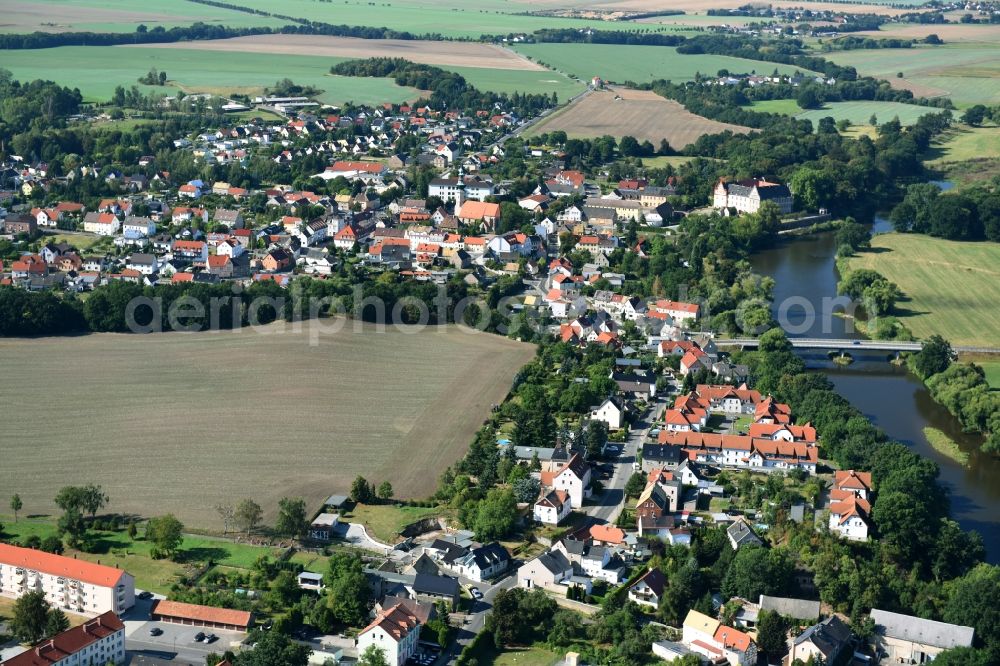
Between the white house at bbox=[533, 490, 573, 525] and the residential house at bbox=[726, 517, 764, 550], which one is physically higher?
the residential house at bbox=[726, 517, 764, 550]

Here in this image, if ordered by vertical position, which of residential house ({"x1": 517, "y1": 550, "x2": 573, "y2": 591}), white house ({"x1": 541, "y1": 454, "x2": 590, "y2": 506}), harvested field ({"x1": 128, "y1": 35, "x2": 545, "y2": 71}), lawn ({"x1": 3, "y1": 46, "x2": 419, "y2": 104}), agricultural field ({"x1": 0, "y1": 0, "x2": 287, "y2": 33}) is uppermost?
agricultural field ({"x1": 0, "y1": 0, "x2": 287, "y2": 33})

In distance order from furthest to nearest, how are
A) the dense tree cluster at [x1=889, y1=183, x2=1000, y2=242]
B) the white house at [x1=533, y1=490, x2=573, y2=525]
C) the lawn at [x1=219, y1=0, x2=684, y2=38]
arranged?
the lawn at [x1=219, y1=0, x2=684, y2=38] → the dense tree cluster at [x1=889, y1=183, x2=1000, y2=242] → the white house at [x1=533, y1=490, x2=573, y2=525]

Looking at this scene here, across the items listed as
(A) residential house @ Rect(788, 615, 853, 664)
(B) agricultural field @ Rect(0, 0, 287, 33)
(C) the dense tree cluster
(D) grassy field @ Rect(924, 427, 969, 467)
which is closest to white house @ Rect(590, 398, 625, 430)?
(D) grassy field @ Rect(924, 427, 969, 467)

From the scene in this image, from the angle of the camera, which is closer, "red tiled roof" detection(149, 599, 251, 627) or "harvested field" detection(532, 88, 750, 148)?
"red tiled roof" detection(149, 599, 251, 627)

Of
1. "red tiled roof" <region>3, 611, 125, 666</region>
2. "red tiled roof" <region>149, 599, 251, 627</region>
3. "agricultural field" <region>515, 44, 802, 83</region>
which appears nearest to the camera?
"red tiled roof" <region>3, 611, 125, 666</region>

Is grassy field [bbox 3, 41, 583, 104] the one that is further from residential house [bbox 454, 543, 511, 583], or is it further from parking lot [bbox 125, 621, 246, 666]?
parking lot [bbox 125, 621, 246, 666]

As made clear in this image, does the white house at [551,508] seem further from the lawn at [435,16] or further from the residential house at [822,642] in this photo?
the lawn at [435,16]

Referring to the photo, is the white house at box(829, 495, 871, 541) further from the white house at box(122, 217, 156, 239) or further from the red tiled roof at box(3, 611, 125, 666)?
the white house at box(122, 217, 156, 239)

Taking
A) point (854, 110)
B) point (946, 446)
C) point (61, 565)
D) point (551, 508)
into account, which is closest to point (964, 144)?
point (854, 110)
